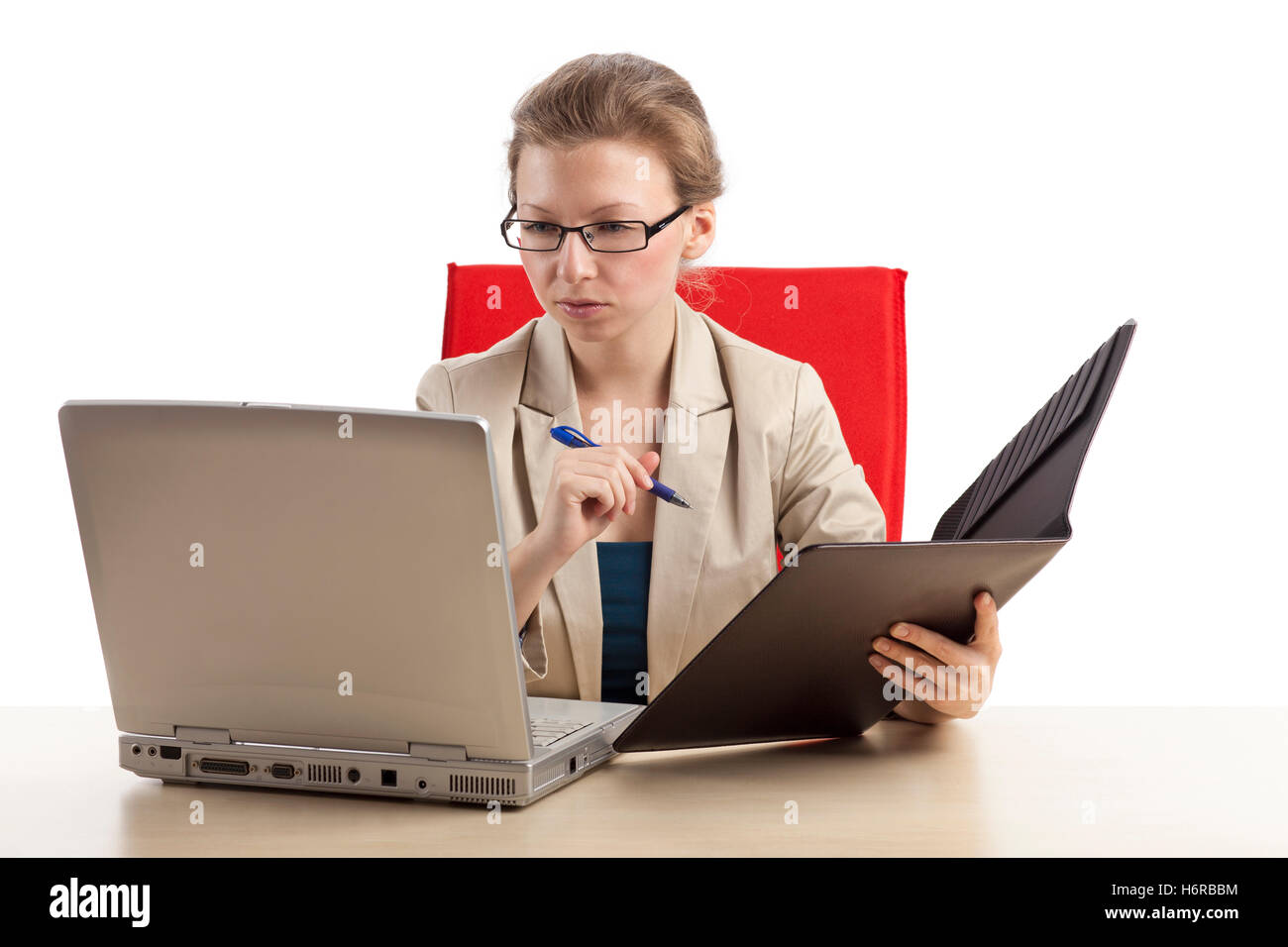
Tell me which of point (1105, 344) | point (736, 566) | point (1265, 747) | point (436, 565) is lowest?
point (1265, 747)

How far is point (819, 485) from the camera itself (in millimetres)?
1550

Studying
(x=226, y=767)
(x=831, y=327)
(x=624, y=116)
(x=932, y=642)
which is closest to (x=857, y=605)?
(x=932, y=642)

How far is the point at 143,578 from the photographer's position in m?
0.91

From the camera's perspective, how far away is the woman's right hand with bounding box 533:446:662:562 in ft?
3.46

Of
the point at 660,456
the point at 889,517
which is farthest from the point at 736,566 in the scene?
the point at 889,517

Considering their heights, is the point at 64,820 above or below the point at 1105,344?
below

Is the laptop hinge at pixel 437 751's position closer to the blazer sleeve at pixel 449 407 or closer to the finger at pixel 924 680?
the finger at pixel 924 680

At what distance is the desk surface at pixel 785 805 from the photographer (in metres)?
0.83

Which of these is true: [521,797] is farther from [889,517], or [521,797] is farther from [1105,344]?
[889,517]

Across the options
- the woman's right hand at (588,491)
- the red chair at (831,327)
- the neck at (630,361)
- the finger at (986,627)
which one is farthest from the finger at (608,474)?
the red chair at (831,327)

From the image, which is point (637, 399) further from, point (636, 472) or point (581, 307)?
point (636, 472)

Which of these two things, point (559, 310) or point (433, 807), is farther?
point (559, 310)

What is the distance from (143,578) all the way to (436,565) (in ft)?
0.82
